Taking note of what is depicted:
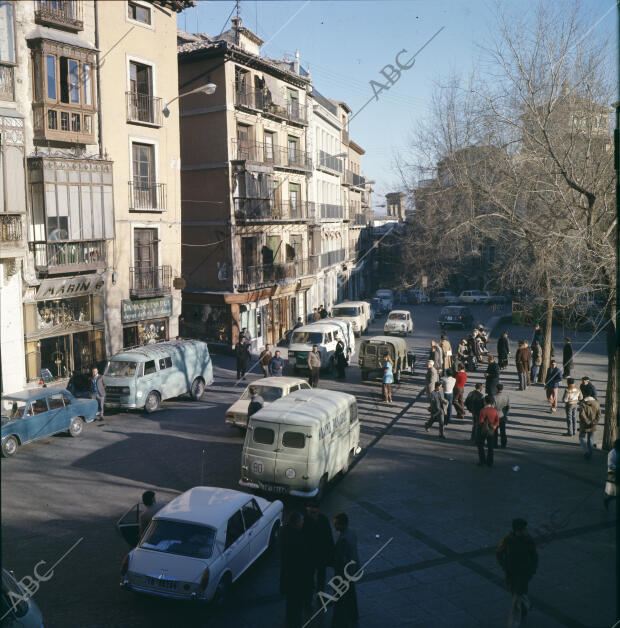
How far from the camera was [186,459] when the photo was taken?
14.8 metres

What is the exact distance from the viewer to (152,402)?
19.6 m

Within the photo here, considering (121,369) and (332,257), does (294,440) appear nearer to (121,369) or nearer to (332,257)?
(121,369)

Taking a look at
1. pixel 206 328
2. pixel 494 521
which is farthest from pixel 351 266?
pixel 494 521

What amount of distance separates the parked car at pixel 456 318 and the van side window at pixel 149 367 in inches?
1047

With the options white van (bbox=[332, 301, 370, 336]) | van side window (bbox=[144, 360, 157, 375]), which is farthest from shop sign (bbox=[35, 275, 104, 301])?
white van (bbox=[332, 301, 370, 336])

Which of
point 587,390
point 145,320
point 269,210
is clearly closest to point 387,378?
point 587,390

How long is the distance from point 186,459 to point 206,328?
16.8 meters

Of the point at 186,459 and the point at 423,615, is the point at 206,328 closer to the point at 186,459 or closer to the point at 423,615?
the point at 186,459

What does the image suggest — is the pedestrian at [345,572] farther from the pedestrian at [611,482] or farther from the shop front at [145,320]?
the shop front at [145,320]

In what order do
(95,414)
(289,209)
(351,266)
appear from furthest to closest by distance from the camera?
(351,266) → (289,209) → (95,414)

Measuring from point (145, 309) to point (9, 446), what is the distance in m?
9.21

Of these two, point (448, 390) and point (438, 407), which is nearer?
point (438, 407)

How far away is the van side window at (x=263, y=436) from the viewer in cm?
1201

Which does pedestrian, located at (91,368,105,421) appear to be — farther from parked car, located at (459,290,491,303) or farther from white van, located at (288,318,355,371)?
parked car, located at (459,290,491,303)
